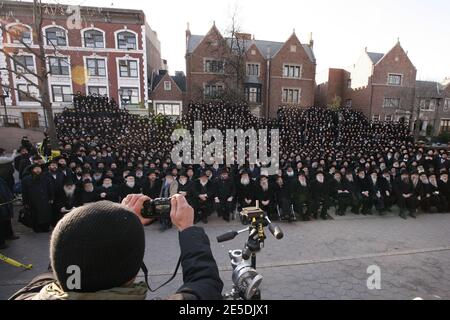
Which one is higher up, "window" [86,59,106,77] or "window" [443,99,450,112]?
"window" [86,59,106,77]

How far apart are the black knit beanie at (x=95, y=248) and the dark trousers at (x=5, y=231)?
21.2 feet

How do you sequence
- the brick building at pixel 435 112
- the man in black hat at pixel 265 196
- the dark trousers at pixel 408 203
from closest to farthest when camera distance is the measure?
the man in black hat at pixel 265 196, the dark trousers at pixel 408 203, the brick building at pixel 435 112

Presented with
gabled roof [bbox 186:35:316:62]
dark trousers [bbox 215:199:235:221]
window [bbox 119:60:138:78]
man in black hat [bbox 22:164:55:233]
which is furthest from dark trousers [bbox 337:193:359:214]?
window [bbox 119:60:138:78]

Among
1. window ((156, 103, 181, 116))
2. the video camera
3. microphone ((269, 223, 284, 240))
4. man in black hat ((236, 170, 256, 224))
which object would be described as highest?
window ((156, 103, 181, 116))

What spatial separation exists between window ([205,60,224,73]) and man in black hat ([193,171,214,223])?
2318cm

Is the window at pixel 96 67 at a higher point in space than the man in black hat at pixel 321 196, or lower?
higher

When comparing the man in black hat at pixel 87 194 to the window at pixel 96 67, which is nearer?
the man in black hat at pixel 87 194

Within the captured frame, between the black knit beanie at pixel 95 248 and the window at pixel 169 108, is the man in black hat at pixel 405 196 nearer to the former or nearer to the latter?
the black knit beanie at pixel 95 248

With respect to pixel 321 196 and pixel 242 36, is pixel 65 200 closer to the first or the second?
pixel 321 196

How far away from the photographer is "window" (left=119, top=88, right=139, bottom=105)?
29.7 m

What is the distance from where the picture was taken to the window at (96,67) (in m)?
29.1

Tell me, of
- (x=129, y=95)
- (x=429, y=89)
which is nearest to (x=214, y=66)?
(x=129, y=95)

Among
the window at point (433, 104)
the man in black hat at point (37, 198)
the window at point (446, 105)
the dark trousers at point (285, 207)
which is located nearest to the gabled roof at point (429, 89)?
the window at point (433, 104)

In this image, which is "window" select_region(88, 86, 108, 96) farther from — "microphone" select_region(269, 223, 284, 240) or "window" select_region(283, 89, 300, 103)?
"microphone" select_region(269, 223, 284, 240)
